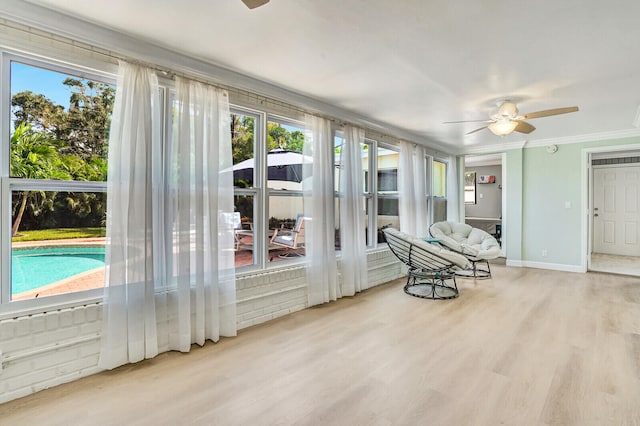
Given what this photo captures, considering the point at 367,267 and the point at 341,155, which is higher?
the point at 341,155

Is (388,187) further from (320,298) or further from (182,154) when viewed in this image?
(182,154)

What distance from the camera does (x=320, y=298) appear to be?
13.1ft

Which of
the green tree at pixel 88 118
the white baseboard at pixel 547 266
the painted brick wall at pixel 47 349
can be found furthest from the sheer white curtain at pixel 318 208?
the white baseboard at pixel 547 266

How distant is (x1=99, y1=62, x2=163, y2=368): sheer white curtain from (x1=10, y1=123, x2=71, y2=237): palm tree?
1.16 ft

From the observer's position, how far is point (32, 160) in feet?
7.23

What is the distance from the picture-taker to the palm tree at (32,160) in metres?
2.14

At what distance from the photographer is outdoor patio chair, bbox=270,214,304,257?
3.80 m

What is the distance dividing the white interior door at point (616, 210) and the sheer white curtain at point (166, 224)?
8.54 meters

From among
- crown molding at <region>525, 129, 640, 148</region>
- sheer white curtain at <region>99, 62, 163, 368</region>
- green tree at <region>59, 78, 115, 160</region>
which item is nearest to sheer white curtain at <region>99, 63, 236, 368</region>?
sheer white curtain at <region>99, 62, 163, 368</region>

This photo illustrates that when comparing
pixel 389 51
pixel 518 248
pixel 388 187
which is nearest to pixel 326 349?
pixel 389 51

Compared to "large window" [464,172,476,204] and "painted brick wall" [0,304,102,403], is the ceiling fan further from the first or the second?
"large window" [464,172,476,204]

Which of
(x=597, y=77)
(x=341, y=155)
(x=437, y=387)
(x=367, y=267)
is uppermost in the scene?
(x=597, y=77)

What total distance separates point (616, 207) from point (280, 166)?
7970mm

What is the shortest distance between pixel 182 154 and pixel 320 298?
2.25 meters
